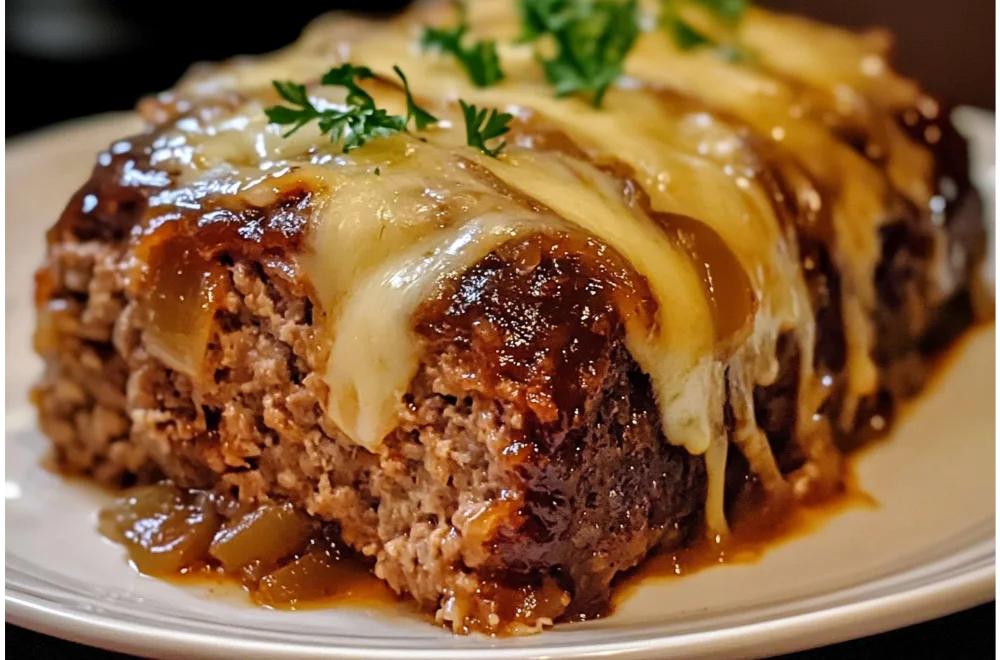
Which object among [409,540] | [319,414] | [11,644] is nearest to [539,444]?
[409,540]

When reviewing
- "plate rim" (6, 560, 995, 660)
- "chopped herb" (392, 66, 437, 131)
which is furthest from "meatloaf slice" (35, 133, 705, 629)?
"chopped herb" (392, 66, 437, 131)

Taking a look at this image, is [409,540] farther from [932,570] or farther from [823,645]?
[932,570]

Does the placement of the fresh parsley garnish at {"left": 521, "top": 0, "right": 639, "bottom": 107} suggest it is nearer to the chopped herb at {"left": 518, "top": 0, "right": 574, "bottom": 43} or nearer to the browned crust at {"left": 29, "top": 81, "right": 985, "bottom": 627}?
the chopped herb at {"left": 518, "top": 0, "right": 574, "bottom": 43}

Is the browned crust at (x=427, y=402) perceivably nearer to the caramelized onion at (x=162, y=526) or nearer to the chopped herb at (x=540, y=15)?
the caramelized onion at (x=162, y=526)

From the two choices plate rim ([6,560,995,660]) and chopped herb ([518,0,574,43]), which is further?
chopped herb ([518,0,574,43])

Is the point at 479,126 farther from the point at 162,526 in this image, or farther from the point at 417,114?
the point at 162,526

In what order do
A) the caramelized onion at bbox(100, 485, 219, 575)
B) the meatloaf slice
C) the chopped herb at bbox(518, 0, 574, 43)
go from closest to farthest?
the meatloaf slice
the caramelized onion at bbox(100, 485, 219, 575)
the chopped herb at bbox(518, 0, 574, 43)
